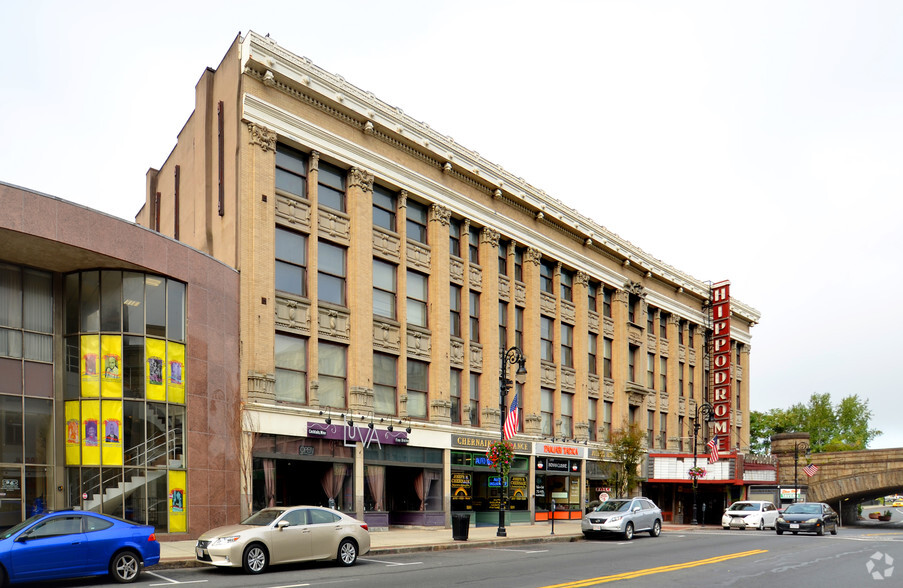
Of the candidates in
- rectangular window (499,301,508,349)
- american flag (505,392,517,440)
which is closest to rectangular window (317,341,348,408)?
american flag (505,392,517,440)

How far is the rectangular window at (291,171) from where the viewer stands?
31797mm

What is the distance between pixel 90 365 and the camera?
2545 cm

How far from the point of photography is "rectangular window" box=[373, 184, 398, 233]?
117 feet

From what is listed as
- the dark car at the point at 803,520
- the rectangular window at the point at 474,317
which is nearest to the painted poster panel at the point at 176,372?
the rectangular window at the point at 474,317

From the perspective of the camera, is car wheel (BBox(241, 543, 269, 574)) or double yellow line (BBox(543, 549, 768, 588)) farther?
car wheel (BBox(241, 543, 269, 574))

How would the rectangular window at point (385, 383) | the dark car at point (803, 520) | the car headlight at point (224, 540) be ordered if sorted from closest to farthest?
the car headlight at point (224, 540)
the rectangular window at point (385, 383)
the dark car at point (803, 520)

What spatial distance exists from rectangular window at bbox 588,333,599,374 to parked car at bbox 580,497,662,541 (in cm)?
1620

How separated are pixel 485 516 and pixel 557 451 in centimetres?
730

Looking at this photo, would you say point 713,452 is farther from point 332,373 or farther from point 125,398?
point 125,398

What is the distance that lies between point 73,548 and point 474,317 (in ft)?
85.6

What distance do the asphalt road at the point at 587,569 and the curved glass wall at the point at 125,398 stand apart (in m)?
6.19

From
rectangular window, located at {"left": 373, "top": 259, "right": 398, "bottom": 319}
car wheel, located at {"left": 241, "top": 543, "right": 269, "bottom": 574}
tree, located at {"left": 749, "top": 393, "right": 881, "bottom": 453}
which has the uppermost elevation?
rectangular window, located at {"left": 373, "top": 259, "right": 398, "bottom": 319}

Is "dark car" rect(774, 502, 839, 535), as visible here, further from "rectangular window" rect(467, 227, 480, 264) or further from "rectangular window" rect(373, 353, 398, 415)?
"rectangular window" rect(373, 353, 398, 415)

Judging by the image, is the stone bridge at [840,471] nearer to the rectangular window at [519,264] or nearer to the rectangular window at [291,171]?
the rectangular window at [519,264]
